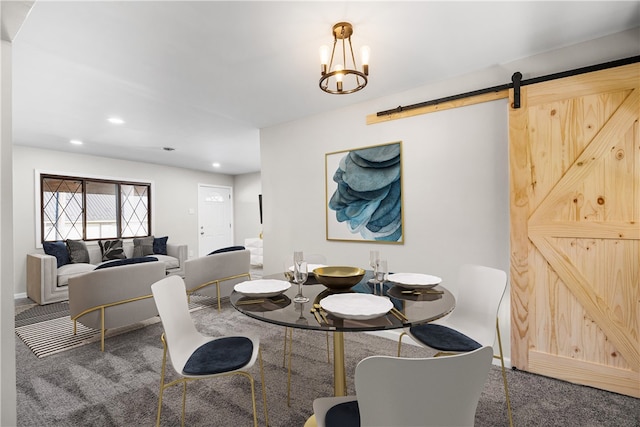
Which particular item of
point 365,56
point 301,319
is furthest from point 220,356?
point 365,56

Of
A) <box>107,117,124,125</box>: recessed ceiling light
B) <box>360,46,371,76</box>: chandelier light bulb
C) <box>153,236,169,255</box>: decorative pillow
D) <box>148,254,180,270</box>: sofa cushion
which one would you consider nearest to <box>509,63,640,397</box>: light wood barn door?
<box>360,46,371,76</box>: chandelier light bulb

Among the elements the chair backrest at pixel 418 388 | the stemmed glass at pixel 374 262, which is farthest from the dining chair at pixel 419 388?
the stemmed glass at pixel 374 262

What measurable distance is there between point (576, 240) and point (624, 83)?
3.50 ft

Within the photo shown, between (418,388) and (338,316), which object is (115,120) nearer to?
(338,316)

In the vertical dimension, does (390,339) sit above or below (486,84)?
below

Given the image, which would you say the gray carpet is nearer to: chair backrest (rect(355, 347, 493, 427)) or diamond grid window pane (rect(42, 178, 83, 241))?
chair backrest (rect(355, 347, 493, 427))

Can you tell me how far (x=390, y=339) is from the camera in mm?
2871

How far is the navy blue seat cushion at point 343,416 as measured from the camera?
3.47ft

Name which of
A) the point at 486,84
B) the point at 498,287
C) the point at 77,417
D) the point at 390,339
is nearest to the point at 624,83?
the point at 486,84

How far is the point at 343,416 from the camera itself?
3.59 ft

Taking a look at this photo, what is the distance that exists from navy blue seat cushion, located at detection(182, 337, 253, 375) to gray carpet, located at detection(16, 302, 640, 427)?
0.48 meters

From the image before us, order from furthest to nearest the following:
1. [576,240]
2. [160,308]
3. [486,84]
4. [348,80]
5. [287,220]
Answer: [287,220]
[348,80]
[486,84]
[576,240]
[160,308]

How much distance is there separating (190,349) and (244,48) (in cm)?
197

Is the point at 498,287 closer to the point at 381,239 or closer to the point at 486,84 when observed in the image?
the point at 381,239
